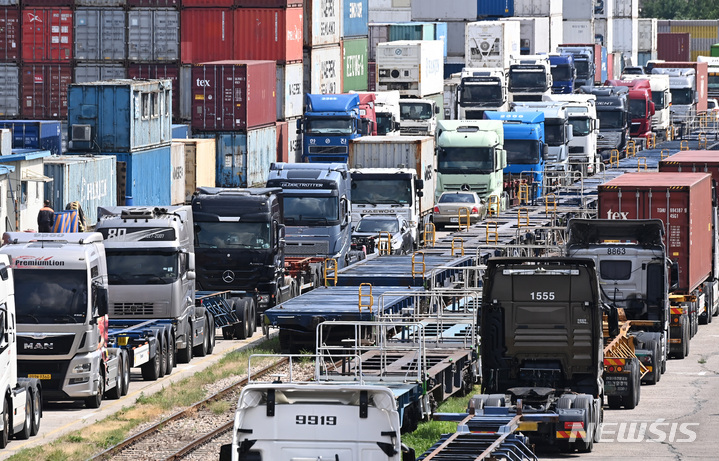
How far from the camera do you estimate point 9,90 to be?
206 feet

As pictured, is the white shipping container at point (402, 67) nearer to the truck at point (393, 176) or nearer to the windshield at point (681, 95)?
the truck at point (393, 176)

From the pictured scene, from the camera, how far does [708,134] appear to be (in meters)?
89.3

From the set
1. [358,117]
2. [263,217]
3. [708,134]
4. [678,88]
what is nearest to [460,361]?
[263,217]

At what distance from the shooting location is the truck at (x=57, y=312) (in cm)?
2616

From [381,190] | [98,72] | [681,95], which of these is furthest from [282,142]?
[681,95]

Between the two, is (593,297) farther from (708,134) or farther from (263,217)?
(708,134)

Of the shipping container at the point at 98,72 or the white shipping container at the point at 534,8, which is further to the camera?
the white shipping container at the point at 534,8

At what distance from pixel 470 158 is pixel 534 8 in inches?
2378

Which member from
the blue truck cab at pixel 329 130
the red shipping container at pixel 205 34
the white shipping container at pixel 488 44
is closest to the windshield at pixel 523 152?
the blue truck cab at pixel 329 130

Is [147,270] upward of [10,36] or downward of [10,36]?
downward

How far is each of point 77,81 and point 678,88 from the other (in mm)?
49201

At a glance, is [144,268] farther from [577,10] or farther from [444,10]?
[577,10]

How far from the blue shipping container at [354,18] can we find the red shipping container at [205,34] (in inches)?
674

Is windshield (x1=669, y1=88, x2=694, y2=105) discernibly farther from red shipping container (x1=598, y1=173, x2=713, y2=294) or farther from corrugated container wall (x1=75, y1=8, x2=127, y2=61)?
red shipping container (x1=598, y1=173, x2=713, y2=294)
